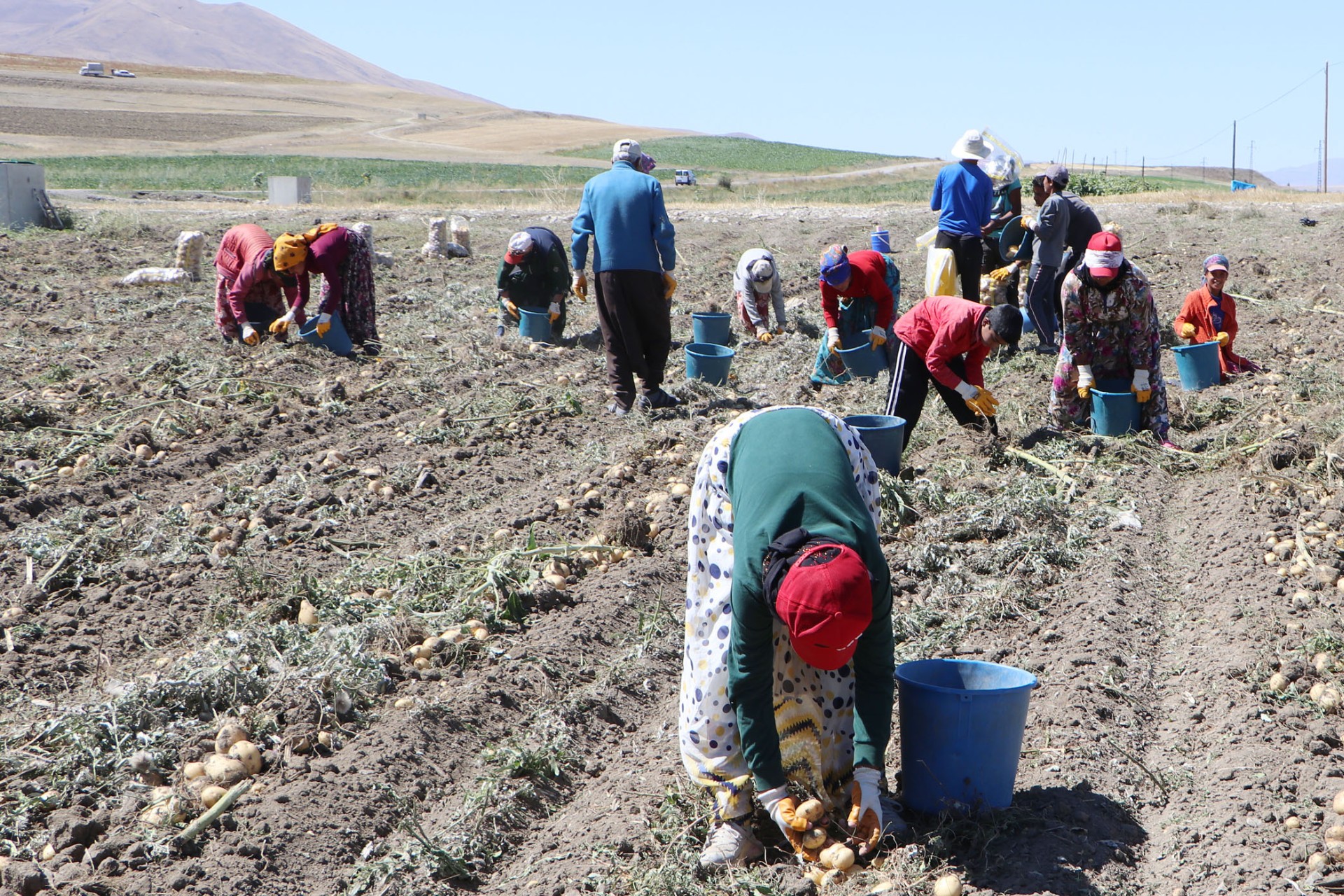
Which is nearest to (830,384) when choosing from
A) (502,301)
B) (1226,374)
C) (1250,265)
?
(1226,374)

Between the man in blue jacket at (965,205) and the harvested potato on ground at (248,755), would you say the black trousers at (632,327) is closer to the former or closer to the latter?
the man in blue jacket at (965,205)

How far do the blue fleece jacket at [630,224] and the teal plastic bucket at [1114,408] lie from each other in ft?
8.49

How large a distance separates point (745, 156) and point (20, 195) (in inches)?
1852

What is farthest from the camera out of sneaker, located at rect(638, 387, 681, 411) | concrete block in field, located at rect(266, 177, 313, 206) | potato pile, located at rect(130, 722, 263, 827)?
concrete block in field, located at rect(266, 177, 313, 206)

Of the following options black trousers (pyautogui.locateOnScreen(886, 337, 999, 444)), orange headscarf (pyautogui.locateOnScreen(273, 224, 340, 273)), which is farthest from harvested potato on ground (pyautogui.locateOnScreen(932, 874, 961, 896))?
orange headscarf (pyautogui.locateOnScreen(273, 224, 340, 273))

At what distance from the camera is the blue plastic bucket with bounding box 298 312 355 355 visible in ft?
27.2

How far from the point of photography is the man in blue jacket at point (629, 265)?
22.2 ft

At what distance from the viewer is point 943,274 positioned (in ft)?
24.3

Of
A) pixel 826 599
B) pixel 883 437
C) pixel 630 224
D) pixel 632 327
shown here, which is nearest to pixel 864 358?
pixel 632 327

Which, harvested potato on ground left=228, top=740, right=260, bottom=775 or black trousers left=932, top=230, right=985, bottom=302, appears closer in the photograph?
harvested potato on ground left=228, top=740, right=260, bottom=775

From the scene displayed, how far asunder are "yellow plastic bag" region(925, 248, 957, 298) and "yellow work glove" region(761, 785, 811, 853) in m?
5.38

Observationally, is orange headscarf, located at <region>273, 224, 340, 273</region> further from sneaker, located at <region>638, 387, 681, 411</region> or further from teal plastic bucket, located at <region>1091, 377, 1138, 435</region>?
teal plastic bucket, located at <region>1091, 377, 1138, 435</region>

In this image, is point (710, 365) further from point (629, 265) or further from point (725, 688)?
point (725, 688)

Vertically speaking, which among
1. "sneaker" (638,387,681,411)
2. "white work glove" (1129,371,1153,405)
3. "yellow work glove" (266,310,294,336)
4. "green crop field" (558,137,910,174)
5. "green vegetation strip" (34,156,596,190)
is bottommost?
"sneaker" (638,387,681,411)
